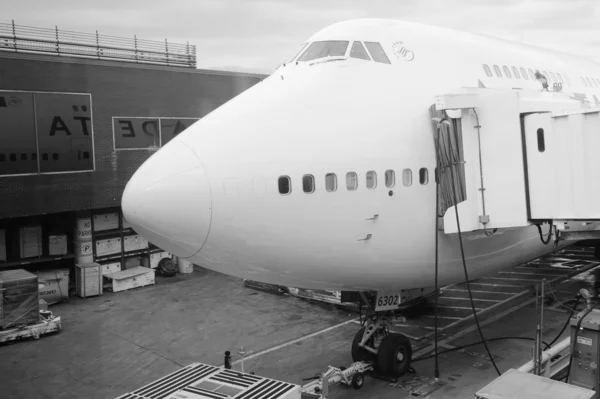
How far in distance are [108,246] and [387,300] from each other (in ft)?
48.1

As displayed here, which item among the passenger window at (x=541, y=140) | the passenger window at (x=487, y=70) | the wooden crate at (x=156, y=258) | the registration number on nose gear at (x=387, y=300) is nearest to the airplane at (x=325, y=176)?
the registration number on nose gear at (x=387, y=300)

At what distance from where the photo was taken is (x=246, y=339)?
633 inches

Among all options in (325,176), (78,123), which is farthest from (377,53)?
(78,123)

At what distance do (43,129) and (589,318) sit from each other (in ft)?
58.3

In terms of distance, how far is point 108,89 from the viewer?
72.7 feet

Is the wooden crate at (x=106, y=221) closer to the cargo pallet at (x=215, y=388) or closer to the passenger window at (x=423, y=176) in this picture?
the cargo pallet at (x=215, y=388)

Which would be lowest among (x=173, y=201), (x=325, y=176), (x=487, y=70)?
(x=173, y=201)

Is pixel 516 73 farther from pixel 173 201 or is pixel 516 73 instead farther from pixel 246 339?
pixel 246 339

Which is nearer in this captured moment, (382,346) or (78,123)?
(382,346)

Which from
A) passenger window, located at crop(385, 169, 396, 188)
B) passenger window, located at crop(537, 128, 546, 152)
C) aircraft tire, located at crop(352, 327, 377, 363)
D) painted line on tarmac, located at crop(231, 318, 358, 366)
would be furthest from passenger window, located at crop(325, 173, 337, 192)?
painted line on tarmac, located at crop(231, 318, 358, 366)

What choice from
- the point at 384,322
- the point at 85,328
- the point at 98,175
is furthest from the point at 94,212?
the point at 384,322

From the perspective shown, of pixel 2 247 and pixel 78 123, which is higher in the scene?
pixel 78 123

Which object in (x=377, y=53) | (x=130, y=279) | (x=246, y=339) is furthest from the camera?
(x=130, y=279)

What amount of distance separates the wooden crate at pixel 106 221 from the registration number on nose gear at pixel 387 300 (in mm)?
14655
